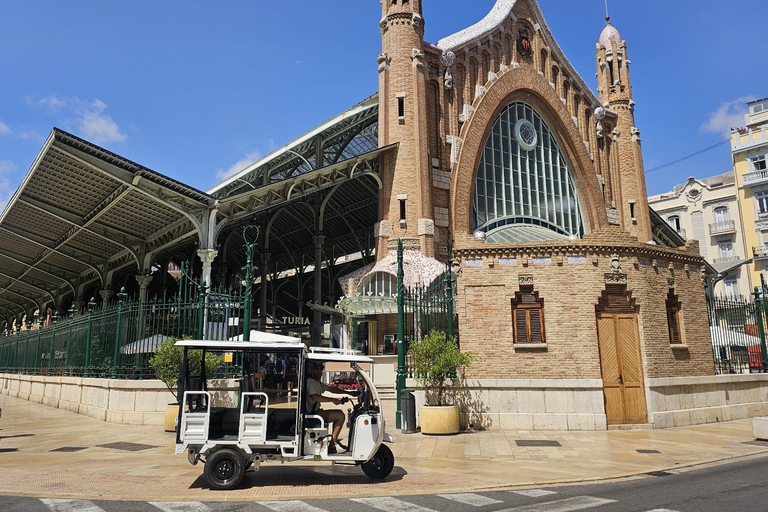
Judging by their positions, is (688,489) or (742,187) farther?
(742,187)

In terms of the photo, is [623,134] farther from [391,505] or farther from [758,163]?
[391,505]

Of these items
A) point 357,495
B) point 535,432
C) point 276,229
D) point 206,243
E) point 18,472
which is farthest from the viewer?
point 276,229

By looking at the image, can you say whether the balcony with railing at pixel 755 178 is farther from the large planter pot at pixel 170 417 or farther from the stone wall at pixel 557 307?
the large planter pot at pixel 170 417

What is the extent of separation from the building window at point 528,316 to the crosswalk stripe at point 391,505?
8553 millimetres

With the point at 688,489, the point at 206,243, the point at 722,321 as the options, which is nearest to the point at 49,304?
the point at 206,243

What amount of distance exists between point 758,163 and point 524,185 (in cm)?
2951

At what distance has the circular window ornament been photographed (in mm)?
33406

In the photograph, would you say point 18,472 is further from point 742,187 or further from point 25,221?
point 742,187

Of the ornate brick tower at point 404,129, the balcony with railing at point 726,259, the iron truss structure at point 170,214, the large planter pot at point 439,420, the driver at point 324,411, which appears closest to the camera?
the driver at point 324,411

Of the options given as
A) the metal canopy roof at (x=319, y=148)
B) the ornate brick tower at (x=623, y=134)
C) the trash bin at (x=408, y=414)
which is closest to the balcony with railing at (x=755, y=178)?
the ornate brick tower at (x=623, y=134)

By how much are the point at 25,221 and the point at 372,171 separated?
54.4ft

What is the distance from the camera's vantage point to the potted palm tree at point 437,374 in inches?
561

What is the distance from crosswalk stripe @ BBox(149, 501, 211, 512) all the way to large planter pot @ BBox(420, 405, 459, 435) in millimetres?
7479

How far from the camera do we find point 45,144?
750 inches
